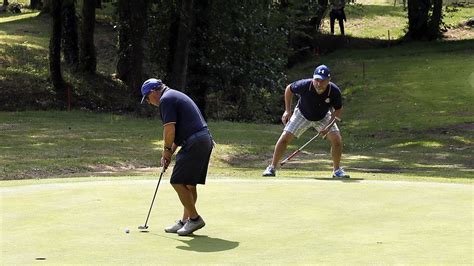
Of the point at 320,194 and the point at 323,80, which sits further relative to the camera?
the point at 323,80

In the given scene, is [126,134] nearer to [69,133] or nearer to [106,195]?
[69,133]

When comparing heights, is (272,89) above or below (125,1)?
below

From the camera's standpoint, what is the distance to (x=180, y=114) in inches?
416

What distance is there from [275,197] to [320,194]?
0.67m

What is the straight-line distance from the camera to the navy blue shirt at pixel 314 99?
16.2 meters

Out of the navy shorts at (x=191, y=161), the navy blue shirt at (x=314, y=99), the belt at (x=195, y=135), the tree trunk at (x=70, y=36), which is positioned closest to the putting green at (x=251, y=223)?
the navy shorts at (x=191, y=161)

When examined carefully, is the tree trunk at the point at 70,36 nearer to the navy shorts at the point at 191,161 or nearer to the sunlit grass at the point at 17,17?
the sunlit grass at the point at 17,17

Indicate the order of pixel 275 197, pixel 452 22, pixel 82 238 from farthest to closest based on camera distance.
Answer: pixel 452 22, pixel 275 197, pixel 82 238

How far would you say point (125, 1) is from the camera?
35812 mm

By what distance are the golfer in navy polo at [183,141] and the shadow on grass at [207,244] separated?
0.25 m

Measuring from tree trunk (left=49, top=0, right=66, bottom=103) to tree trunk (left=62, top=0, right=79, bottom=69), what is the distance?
2.83 m

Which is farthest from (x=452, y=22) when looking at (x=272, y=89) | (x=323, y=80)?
(x=323, y=80)

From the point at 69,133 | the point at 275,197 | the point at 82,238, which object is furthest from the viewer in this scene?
the point at 69,133

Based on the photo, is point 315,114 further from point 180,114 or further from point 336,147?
point 180,114
